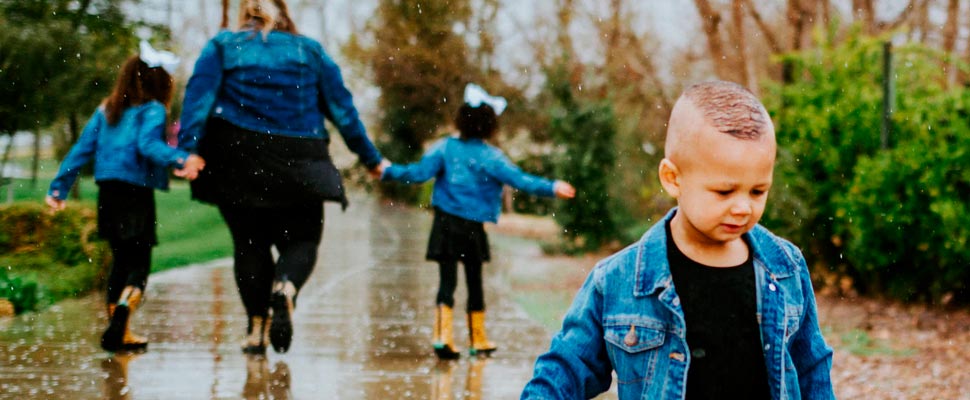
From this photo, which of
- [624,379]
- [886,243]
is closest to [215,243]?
[886,243]

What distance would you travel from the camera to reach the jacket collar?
7.91 ft

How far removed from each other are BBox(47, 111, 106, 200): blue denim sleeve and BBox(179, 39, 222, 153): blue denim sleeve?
1.07 metres

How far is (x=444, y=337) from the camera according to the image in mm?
6242

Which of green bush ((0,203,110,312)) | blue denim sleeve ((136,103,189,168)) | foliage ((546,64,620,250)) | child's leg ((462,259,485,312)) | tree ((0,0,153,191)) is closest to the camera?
blue denim sleeve ((136,103,189,168))

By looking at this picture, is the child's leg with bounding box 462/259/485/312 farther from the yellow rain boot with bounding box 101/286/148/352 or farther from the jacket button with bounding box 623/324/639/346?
the jacket button with bounding box 623/324/639/346

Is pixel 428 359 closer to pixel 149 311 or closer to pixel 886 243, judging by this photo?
pixel 149 311

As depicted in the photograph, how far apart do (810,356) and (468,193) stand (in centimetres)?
409

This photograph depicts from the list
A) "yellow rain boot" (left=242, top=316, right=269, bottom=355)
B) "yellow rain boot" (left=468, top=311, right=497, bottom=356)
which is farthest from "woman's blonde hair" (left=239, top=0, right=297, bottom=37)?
"yellow rain boot" (left=468, top=311, right=497, bottom=356)

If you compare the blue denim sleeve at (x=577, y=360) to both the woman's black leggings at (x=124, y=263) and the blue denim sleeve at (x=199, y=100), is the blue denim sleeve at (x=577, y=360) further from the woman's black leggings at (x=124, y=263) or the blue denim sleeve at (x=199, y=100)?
the woman's black leggings at (x=124, y=263)

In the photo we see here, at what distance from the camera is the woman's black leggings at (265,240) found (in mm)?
5391

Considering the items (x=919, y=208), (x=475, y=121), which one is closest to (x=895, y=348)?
(x=919, y=208)

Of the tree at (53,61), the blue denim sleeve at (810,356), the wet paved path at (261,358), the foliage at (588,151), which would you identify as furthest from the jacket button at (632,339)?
the foliage at (588,151)

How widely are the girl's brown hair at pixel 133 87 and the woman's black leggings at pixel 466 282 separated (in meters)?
1.89

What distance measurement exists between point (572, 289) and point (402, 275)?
1979 mm
